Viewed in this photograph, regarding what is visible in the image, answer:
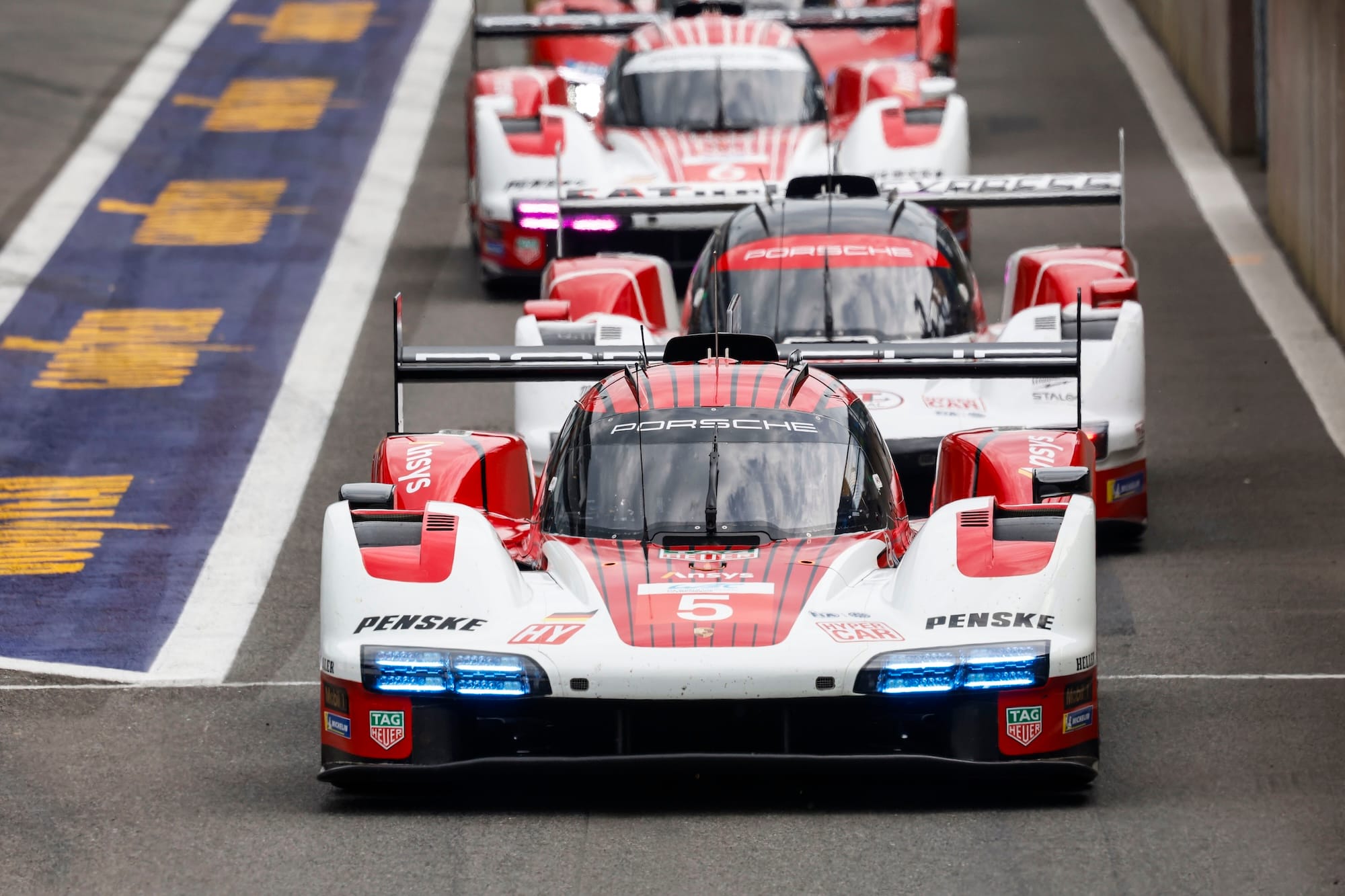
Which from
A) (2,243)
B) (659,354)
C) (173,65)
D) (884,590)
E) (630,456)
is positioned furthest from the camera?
(173,65)

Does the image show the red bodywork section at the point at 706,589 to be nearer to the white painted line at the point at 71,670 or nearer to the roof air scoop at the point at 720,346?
the roof air scoop at the point at 720,346

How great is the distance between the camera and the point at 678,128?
16984 millimetres

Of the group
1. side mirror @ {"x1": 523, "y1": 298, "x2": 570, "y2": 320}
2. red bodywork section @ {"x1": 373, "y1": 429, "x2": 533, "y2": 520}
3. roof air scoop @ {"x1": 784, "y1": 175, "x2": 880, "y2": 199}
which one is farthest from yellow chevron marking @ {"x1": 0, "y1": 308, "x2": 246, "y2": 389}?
red bodywork section @ {"x1": 373, "y1": 429, "x2": 533, "y2": 520}

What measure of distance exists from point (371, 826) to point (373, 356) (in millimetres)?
8866

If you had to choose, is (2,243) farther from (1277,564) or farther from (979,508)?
(979,508)

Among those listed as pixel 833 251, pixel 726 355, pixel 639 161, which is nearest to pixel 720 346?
pixel 726 355

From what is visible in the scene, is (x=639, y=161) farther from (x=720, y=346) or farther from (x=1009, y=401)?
(x=720, y=346)

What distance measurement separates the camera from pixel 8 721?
8.59 m

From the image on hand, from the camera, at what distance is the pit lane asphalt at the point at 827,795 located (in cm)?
655

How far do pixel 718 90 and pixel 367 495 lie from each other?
30.6 ft

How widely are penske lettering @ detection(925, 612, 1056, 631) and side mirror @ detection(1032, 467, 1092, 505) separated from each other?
1.24 meters

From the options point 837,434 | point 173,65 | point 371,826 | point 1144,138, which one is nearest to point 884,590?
point 837,434

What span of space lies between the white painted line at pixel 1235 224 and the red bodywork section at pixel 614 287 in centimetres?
373

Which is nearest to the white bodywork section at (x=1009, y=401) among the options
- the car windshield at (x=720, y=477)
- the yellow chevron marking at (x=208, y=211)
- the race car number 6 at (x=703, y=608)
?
the car windshield at (x=720, y=477)
